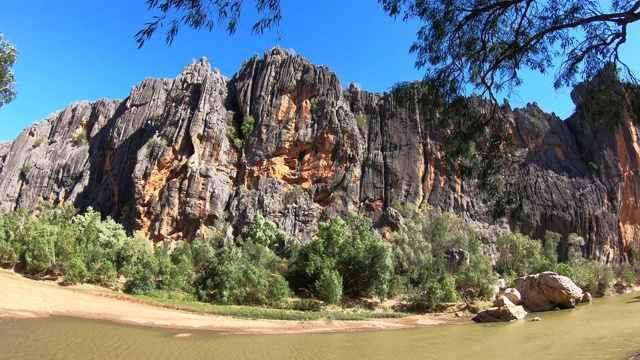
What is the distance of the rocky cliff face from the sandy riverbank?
19.3 metres

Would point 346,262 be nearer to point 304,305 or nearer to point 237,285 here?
point 304,305

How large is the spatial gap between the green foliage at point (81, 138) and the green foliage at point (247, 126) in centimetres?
3083

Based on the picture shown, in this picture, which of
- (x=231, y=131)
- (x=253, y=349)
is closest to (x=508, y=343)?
(x=253, y=349)

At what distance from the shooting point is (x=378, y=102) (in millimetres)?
58156

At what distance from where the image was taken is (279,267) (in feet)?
113

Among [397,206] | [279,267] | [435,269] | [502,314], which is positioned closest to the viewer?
[502,314]

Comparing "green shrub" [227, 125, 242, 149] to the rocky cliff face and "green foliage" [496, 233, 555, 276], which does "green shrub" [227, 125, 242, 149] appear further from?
"green foliage" [496, 233, 555, 276]

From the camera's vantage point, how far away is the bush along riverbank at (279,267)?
27.3 metres

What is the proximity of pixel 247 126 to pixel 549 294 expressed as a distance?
3807 centimetres

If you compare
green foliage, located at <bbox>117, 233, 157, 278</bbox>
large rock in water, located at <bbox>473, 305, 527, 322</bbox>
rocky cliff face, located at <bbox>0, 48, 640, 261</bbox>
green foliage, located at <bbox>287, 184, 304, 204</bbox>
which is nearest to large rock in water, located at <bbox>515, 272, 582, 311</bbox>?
large rock in water, located at <bbox>473, 305, 527, 322</bbox>

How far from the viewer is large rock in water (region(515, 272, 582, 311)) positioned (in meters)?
28.7

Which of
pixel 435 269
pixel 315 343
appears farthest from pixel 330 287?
pixel 315 343

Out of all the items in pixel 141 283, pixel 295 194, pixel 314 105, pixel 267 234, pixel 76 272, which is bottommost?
pixel 141 283

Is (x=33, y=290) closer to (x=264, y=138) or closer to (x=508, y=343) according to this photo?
(x=508, y=343)
